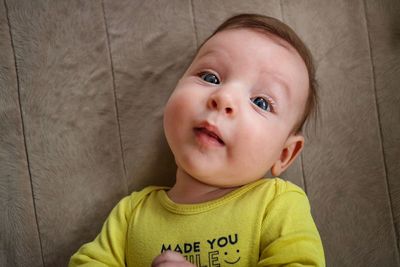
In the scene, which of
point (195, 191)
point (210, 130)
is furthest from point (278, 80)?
point (195, 191)

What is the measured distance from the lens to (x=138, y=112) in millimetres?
1087

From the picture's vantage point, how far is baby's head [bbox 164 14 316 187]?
83 cm

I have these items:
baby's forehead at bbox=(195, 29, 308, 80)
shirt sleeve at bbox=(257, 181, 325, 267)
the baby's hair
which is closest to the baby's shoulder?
shirt sleeve at bbox=(257, 181, 325, 267)

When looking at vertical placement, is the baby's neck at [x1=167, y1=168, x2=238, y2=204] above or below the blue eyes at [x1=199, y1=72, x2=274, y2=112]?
below

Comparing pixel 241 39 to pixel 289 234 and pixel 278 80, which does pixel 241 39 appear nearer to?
pixel 278 80

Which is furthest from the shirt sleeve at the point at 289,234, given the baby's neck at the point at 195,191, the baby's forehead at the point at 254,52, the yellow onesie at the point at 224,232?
the baby's forehead at the point at 254,52

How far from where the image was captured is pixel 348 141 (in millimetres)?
1081

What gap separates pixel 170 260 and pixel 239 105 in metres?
0.31

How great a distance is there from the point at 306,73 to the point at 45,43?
62 centimetres

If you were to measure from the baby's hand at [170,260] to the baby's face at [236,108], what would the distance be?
0.51 feet

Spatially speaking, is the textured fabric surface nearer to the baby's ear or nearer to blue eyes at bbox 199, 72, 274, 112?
the baby's ear

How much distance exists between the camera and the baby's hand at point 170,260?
79 cm

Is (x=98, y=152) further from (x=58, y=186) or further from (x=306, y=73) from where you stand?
(x=306, y=73)

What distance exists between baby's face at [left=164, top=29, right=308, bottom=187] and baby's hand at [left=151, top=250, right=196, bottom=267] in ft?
0.51
